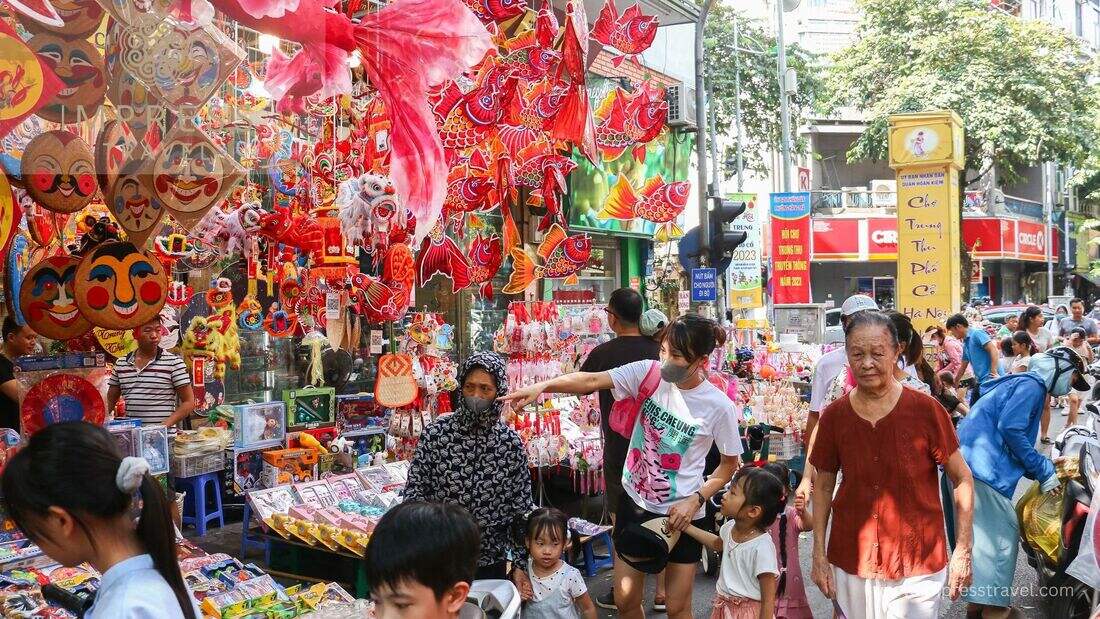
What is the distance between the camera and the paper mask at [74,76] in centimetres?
338

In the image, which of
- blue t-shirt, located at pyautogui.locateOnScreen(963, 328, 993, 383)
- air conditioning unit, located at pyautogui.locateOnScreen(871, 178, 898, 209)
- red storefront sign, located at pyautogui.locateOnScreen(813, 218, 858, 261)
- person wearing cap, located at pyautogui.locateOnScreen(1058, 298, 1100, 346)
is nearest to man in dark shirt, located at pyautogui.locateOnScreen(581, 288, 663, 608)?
blue t-shirt, located at pyautogui.locateOnScreen(963, 328, 993, 383)

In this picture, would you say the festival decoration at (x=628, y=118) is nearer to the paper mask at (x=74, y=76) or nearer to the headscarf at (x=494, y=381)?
the headscarf at (x=494, y=381)

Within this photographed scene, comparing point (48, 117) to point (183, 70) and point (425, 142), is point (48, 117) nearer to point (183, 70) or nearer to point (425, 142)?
point (183, 70)

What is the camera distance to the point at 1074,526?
4656 millimetres

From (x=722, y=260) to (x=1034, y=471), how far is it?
673cm

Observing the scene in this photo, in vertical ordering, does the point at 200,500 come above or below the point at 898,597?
below

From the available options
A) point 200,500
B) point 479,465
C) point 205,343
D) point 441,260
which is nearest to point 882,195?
point 441,260

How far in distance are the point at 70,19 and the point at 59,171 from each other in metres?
0.83

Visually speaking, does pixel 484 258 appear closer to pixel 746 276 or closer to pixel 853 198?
pixel 746 276

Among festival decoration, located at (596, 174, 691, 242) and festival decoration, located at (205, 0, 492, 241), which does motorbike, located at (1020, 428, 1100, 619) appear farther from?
festival decoration, located at (596, 174, 691, 242)

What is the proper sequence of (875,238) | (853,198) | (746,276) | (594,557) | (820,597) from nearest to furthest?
1. (820,597)
2. (594,557)
3. (746,276)
4. (875,238)
5. (853,198)

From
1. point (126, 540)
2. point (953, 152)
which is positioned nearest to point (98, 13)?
point (126, 540)

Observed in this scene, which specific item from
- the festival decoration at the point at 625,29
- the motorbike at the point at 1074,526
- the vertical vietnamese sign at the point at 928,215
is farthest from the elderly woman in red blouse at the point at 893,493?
the vertical vietnamese sign at the point at 928,215

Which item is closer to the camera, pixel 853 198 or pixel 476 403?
pixel 476 403
